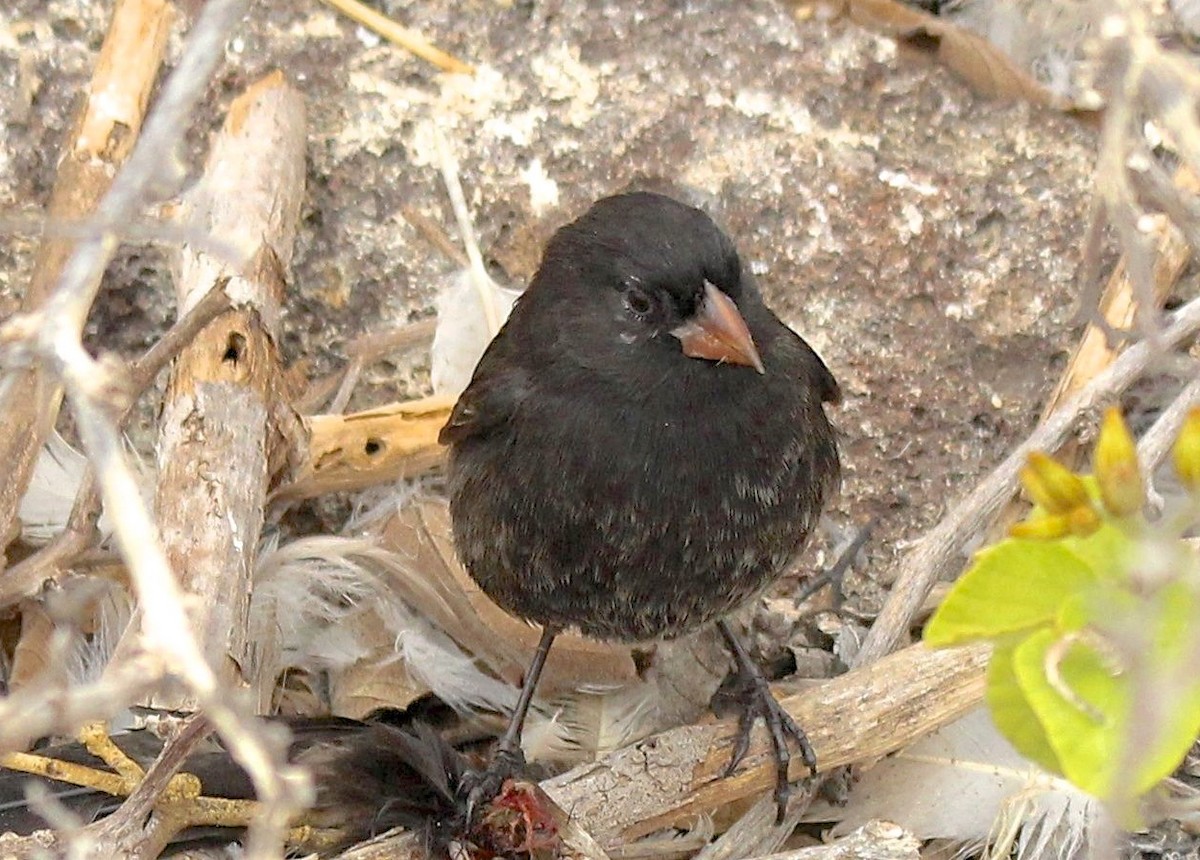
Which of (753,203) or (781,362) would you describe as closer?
(781,362)

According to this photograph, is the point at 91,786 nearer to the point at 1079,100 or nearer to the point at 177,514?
the point at 177,514

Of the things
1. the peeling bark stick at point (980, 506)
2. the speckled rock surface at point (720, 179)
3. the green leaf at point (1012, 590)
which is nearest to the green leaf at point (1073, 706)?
the green leaf at point (1012, 590)

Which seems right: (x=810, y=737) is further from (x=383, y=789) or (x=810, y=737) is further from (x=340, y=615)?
(x=340, y=615)

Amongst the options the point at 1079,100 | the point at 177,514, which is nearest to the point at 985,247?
the point at 1079,100

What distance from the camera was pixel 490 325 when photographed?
3.59 meters

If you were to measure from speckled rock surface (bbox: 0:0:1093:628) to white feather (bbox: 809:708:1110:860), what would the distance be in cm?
63

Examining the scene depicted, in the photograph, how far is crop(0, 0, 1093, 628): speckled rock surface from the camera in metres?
3.66

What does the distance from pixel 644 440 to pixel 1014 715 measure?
1.35 metres

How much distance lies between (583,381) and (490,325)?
78 centimetres

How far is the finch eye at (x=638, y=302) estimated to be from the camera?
2.80 meters

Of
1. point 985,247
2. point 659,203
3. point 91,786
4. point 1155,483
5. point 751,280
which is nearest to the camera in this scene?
point 91,786

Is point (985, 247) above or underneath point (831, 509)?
above

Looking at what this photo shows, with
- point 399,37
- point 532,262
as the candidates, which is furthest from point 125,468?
point 399,37

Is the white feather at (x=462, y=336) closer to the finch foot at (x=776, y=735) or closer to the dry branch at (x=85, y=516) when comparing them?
the dry branch at (x=85, y=516)
